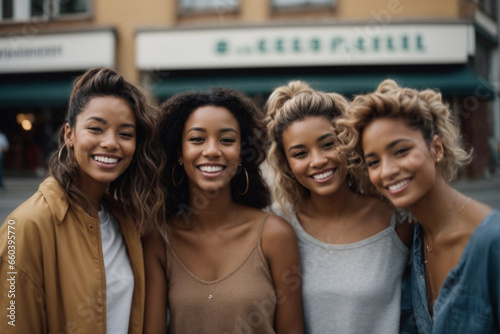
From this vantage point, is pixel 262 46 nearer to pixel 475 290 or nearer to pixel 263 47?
pixel 263 47

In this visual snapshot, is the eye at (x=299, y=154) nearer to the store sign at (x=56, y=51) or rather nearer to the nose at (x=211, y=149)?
the nose at (x=211, y=149)

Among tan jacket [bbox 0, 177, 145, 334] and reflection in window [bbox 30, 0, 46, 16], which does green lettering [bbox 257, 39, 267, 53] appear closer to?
reflection in window [bbox 30, 0, 46, 16]

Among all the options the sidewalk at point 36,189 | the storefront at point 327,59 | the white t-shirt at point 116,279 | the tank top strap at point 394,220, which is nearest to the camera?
the white t-shirt at point 116,279

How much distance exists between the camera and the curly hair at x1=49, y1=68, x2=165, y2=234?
2219 mm

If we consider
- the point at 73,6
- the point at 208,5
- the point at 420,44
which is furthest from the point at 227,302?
the point at 73,6

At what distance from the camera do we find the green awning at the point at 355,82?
37.7 feet

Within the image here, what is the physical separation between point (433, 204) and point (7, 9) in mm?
15325

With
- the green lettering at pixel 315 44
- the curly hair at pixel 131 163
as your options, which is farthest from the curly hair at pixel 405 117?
the green lettering at pixel 315 44

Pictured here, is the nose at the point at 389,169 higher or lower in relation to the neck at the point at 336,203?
higher

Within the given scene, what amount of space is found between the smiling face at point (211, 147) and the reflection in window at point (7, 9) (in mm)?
14063

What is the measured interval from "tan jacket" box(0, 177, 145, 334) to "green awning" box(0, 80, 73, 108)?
11505mm

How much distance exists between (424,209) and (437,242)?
15 cm

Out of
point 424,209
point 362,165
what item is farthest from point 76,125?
point 424,209

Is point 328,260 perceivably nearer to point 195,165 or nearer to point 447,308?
point 447,308
